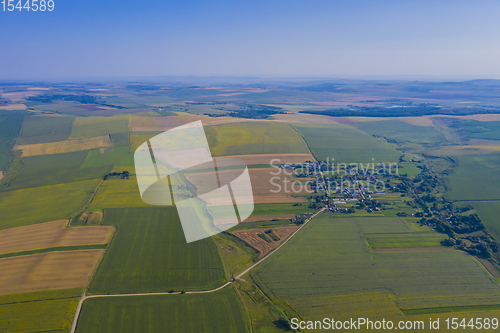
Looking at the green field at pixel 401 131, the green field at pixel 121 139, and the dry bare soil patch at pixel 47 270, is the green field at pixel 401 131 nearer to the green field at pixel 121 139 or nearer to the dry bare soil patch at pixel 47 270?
the green field at pixel 121 139

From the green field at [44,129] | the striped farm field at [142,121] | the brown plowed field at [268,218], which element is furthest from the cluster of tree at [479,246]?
the green field at [44,129]

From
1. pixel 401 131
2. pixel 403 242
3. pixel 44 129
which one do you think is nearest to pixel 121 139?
pixel 44 129

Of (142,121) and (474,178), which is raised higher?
(142,121)

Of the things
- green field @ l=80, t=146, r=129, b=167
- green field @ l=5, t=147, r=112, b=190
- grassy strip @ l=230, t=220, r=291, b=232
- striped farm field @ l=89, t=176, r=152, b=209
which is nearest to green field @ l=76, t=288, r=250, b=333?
grassy strip @ l=230, t=220, r=291, b=232

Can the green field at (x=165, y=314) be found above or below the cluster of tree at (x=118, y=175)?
Result: below

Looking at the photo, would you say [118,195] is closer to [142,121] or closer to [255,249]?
[255,249]

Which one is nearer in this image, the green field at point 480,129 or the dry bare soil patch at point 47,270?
the dry bare soil patch at point 47,270

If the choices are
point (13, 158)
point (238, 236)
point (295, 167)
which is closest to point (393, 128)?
point (295, 167)
